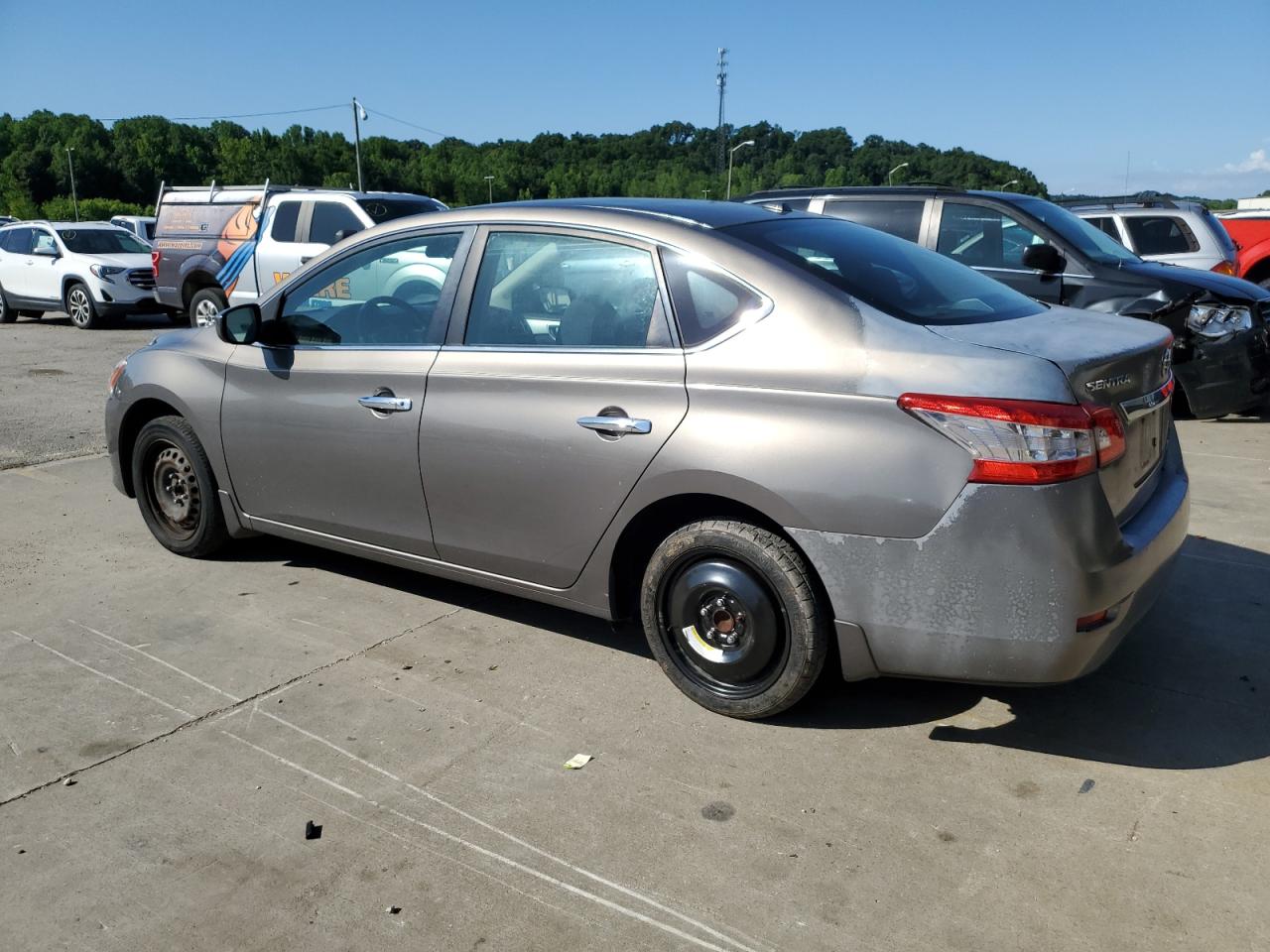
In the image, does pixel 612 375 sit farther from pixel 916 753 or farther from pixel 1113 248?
pixel 1113 248

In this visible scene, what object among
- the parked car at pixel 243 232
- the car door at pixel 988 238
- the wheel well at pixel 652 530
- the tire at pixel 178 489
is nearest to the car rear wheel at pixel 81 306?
the parked car at pixel 243 232

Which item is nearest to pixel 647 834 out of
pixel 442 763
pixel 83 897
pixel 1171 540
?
pixel 442 763

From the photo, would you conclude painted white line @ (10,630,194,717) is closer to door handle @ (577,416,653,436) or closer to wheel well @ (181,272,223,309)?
door handle @ (577,416,653,436)

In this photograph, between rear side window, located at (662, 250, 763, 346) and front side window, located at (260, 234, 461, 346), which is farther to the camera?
front side window, located at (260, 234, 461, 346)

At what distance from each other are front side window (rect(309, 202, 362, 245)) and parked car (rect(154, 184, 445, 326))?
0.5 inches

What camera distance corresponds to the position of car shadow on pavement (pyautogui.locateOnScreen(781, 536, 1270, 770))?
137 inches

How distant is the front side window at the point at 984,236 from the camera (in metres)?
8.41

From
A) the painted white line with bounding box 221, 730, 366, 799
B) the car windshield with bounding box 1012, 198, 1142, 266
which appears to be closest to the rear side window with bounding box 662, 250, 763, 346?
the painted white line with bounding box 221, 730, 366, 799

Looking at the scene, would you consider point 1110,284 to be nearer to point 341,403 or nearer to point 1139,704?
point 1139,704

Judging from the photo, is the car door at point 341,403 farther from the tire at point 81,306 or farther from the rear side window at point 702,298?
the tire at point 81,306

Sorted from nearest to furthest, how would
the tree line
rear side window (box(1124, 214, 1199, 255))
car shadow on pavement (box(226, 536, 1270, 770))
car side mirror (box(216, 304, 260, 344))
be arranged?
car shadow on pavement (box(226, 536, 1270, 770)), car side mirror (box(216, 304, 260, 344)), rear side window (box(1124, 214, 1199, 255)), the tree line

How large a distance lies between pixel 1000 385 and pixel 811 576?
2.69 feet

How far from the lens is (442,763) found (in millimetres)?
3406

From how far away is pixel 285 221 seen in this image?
13539 millimetres
